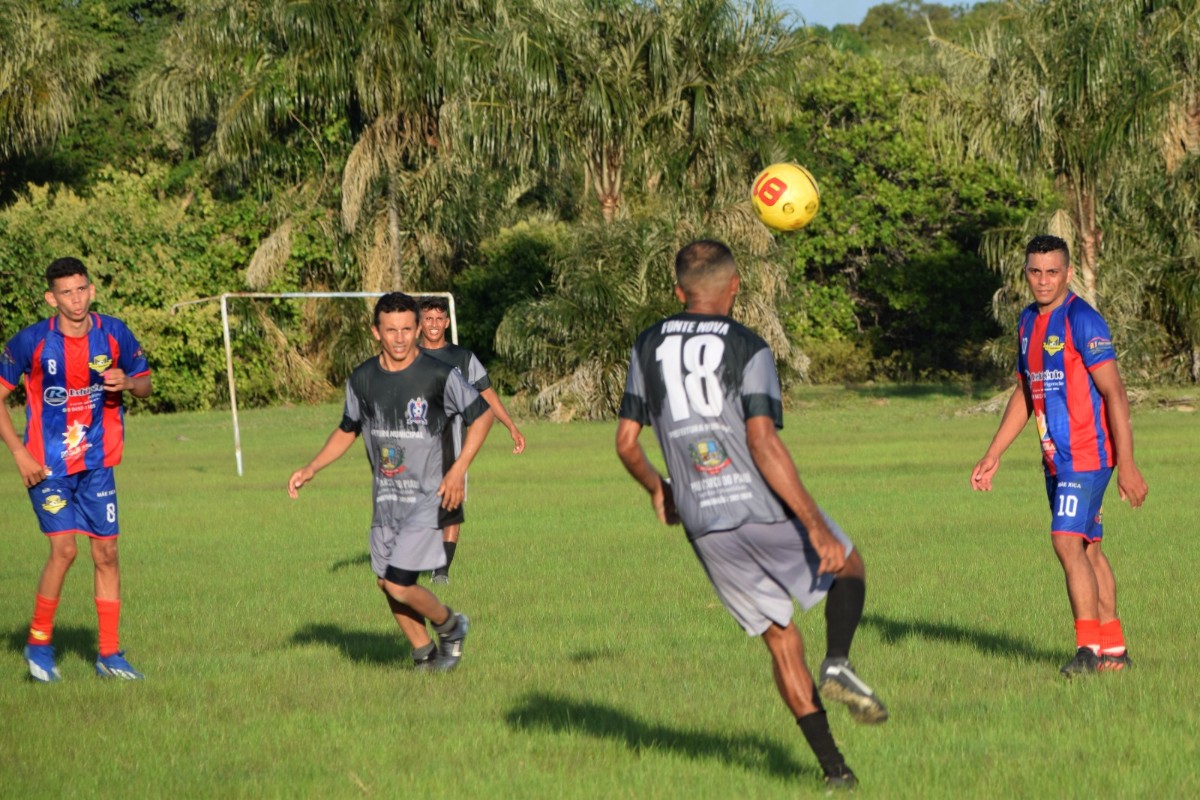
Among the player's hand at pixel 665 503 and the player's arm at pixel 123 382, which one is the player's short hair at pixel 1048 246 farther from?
the player's arm at pixel 123 382

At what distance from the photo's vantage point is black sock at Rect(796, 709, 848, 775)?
214 inches

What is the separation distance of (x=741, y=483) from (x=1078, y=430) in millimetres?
2800

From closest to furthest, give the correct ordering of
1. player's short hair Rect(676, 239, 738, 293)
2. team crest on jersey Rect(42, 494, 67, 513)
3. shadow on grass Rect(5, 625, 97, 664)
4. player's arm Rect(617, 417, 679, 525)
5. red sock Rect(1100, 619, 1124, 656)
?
player's short hair Rect(676, 239, 738, 293)
player's arm Rect(617, 417, 679, 525)
red sock Rect(1100, 619, 1124, 656)
team crest on jersey Rect(42, 494, 67, 513)
shadow on grass Rect(5, 625, 97, 664)

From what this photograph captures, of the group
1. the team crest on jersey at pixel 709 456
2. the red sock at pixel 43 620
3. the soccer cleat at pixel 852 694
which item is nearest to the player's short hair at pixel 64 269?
the red sock at pixel 43 620

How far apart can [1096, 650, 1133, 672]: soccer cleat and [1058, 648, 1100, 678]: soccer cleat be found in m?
0.03

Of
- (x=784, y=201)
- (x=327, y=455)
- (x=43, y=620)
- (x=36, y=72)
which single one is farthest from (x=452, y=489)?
(x=36, y=72)

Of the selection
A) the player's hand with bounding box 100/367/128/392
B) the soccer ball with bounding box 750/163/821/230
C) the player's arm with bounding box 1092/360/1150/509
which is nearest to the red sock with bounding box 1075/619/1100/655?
the player's arm with bounding box 1092/360/1150/509

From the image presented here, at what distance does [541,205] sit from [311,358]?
34.8ft

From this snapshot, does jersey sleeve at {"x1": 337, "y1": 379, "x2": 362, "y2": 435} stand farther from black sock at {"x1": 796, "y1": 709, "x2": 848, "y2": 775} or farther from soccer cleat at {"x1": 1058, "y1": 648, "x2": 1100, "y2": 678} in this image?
soccer cleat at {"x1": 1058, "y1": 648, "x2": 1100, "y2": 678}

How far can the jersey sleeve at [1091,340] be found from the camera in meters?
7.54

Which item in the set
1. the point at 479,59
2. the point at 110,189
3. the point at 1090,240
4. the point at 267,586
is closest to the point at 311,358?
the point at 110,189

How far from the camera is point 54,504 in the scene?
8.26 m

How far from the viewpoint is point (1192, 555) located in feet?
39.5

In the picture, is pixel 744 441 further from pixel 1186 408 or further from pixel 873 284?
pixel 873 284
